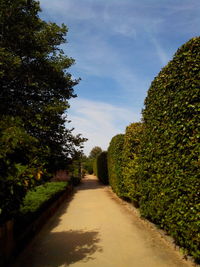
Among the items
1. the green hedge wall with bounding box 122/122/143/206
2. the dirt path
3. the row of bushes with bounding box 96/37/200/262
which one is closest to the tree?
the green hedge wall with bounding box 122/122/143/206

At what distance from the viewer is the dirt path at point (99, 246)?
5410 millimetres

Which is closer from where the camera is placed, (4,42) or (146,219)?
(146,219)

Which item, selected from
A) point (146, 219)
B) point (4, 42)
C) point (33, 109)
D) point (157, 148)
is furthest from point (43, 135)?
point (157, 148)

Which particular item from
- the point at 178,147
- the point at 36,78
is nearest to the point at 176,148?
the point at 178,147

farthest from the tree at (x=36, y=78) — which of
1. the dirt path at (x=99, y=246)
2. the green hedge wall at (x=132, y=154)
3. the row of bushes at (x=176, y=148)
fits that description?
the row of bushes at (x=176, y=148)

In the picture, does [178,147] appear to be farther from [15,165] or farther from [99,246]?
[15,165]

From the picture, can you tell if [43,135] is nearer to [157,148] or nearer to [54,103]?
[54,103]

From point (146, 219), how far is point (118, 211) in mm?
2873

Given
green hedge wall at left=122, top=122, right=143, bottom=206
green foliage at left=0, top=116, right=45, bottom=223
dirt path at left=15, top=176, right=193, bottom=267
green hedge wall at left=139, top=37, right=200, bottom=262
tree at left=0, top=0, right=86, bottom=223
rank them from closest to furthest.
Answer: green foliage at left=0, top=116, right=45, bottom=223, green hedge wall at left=139, top=37, right=200, bottom=262, dirt path at left=15, top=176, right=193, bottom=267, green hedge wall at left=122, top=122, right=143, bottom=206, tree at left=0, top=0, right=86, bottom=223

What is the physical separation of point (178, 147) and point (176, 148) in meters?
0.12

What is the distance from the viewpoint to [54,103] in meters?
18.4

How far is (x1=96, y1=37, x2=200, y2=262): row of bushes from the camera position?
4996 millimetres

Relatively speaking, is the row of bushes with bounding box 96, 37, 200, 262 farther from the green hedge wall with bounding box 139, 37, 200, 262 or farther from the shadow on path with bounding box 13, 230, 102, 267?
the shadow on path with bounding box 13, 230, 102, 267

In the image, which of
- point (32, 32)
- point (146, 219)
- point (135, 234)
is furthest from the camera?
point (32, 32)
